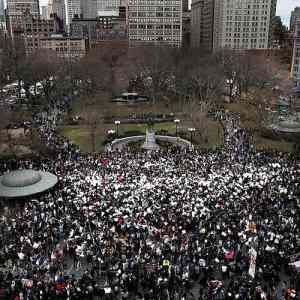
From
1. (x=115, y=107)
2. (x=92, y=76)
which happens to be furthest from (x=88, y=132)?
(x=92, y=76)

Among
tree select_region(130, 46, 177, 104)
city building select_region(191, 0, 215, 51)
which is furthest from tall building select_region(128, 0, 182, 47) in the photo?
tree select_region(130, 46, 177, 104)

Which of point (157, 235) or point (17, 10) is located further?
point (17, 10)

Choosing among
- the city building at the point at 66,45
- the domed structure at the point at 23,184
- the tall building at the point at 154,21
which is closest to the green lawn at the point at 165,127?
the domed structure at the point at 23,184

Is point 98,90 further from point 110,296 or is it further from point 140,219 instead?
point 110,296

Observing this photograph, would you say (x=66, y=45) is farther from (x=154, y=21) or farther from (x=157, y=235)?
(x=157, y=235)

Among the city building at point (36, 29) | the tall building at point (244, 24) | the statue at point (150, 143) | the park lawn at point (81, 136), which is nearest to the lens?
the statue at point (150, 143)

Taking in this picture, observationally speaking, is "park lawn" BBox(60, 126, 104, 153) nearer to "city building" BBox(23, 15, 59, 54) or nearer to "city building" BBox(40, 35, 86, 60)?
"city building" BBox(40, 35, 86, 60)

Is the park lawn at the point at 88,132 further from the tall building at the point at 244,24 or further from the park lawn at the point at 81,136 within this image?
the tall building at the point at 244,24
